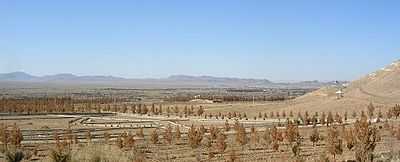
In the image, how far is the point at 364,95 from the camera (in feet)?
325

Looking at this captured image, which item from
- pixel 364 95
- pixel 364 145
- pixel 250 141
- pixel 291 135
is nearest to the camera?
pixel 364 145

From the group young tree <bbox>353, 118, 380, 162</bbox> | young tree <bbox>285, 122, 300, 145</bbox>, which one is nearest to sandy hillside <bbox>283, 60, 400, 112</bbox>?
young tree <bbox>285, 122, 300, 145</bbox>

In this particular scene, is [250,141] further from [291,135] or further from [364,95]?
[364,95]

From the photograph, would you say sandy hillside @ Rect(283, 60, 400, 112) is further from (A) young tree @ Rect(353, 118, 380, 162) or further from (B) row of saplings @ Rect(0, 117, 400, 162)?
(A) young tree @ Rect(353, 118, 380, 162)

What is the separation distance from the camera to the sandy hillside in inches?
3568

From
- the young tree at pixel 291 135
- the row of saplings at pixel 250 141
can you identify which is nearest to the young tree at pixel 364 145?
the row of saplings at pixel 250 141

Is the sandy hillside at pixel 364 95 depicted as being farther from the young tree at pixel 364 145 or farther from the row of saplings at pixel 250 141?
the young tree at pixel 364 145

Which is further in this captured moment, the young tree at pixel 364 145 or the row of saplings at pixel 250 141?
the row of saplings at pixel 250 141

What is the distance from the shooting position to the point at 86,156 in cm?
2281

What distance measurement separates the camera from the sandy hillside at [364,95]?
9062cm

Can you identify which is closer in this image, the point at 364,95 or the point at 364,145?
the point at 364,145

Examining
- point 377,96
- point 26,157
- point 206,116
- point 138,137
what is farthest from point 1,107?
point 26,157

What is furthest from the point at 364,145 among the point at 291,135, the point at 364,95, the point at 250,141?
the point at 364,95

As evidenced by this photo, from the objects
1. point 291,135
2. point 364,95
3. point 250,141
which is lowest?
point 250,141
